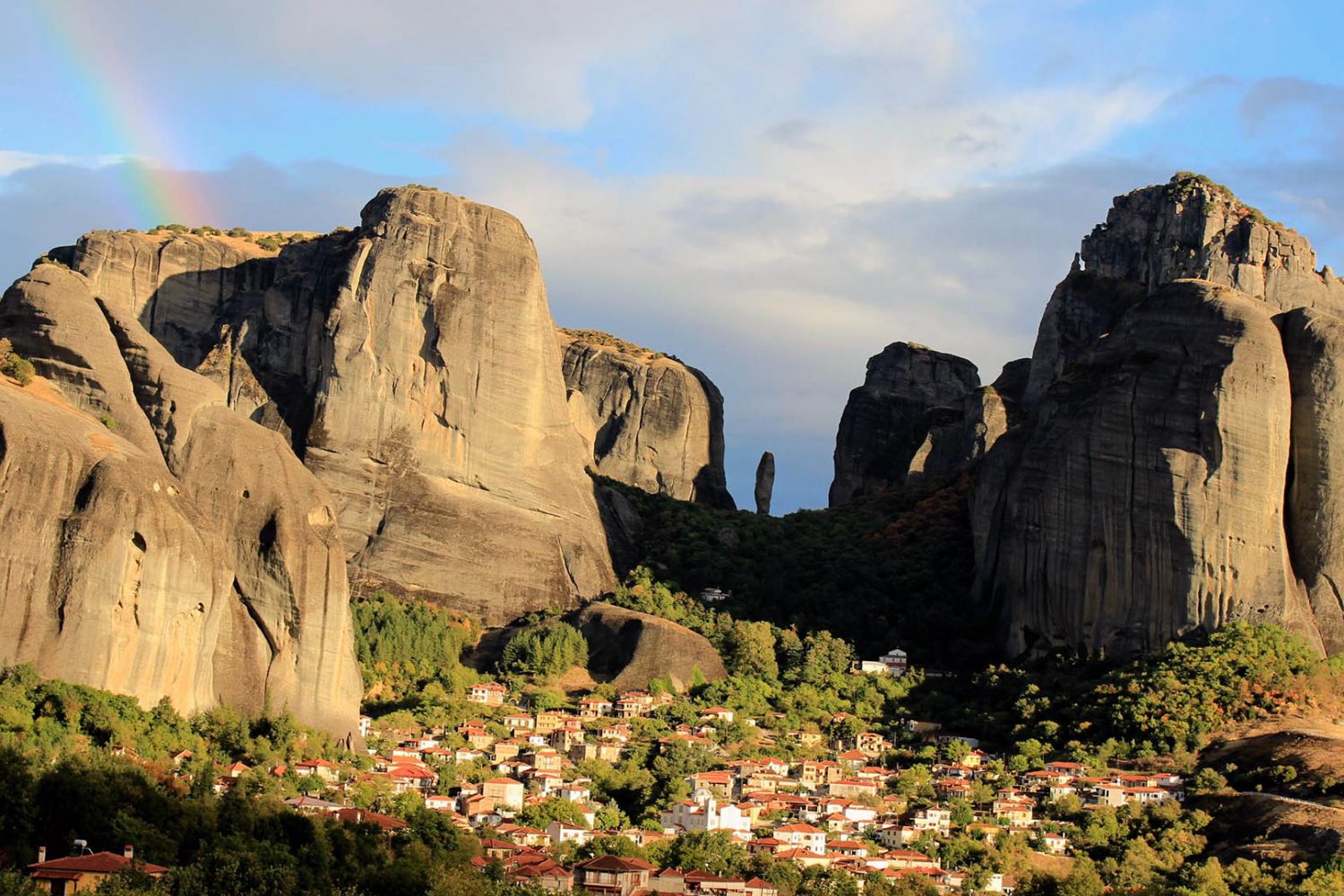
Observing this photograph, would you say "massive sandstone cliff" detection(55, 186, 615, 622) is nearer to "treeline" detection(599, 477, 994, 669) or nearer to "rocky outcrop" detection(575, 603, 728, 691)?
"rocky outcrop" detection(575, 603, 728, 691)

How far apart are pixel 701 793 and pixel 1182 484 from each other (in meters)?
24.0

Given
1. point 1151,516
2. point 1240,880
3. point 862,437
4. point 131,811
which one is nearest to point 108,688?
point 131,811

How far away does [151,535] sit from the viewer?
267ft

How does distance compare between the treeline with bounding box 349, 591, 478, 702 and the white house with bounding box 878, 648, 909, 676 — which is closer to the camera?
the treeline with bounding box 349, 591, 478, 702

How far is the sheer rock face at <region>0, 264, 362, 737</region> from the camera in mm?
79500

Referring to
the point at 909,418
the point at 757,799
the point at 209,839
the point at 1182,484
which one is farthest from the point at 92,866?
the point at 909,418

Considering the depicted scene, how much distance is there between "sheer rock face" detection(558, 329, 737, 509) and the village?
31240 millimetres

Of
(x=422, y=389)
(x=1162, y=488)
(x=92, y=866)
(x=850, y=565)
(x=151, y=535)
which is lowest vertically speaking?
(x=92, y=866)

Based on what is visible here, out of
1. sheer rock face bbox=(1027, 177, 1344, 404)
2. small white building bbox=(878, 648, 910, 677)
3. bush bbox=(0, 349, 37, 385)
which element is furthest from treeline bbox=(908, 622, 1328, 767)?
bush bbox=(0, 349, 37, 385)

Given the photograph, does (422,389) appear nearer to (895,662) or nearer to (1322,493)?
(895,662)

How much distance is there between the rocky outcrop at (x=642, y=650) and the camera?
335 feet

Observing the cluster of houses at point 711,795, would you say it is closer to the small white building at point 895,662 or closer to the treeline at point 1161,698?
the treeline at point 1161,698

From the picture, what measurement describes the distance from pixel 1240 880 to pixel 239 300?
55127 mm

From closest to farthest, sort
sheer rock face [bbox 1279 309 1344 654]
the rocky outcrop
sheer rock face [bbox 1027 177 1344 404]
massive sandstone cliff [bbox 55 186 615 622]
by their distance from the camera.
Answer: sheer rock face [bbox 1279 309 1344 654] → the rocky outcrop → massive sandstone cliff [bbox 55 186 615 622] → sheer rock face [bbox 1027 177 1344 404]
